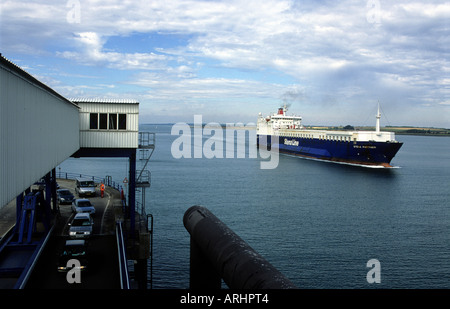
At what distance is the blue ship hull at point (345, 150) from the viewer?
7314 centimetres

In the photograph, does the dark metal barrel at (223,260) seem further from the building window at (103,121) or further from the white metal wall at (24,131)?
the building window at (103,121)

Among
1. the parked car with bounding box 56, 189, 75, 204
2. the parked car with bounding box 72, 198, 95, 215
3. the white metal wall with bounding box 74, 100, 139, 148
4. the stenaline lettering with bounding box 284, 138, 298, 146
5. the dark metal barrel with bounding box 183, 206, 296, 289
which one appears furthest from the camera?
the stenaline lettering with bounding box 284, 138, 298, 146

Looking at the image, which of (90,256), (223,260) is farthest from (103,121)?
(223,260)

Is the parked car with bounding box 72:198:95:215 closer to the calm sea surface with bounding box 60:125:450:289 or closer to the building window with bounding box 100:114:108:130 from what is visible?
the calm sea surface with bounding box 60:125:450:289

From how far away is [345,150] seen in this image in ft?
258

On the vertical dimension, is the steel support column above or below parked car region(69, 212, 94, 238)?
above

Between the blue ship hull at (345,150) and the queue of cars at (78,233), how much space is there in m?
55.9

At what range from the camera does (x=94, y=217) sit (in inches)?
928

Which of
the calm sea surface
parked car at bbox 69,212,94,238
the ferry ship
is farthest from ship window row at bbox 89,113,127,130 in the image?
the ferry ship

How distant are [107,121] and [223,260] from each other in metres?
16.9

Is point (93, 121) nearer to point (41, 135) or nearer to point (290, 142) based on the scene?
point (41, 135)

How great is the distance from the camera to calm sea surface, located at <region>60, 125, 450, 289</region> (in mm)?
23562
